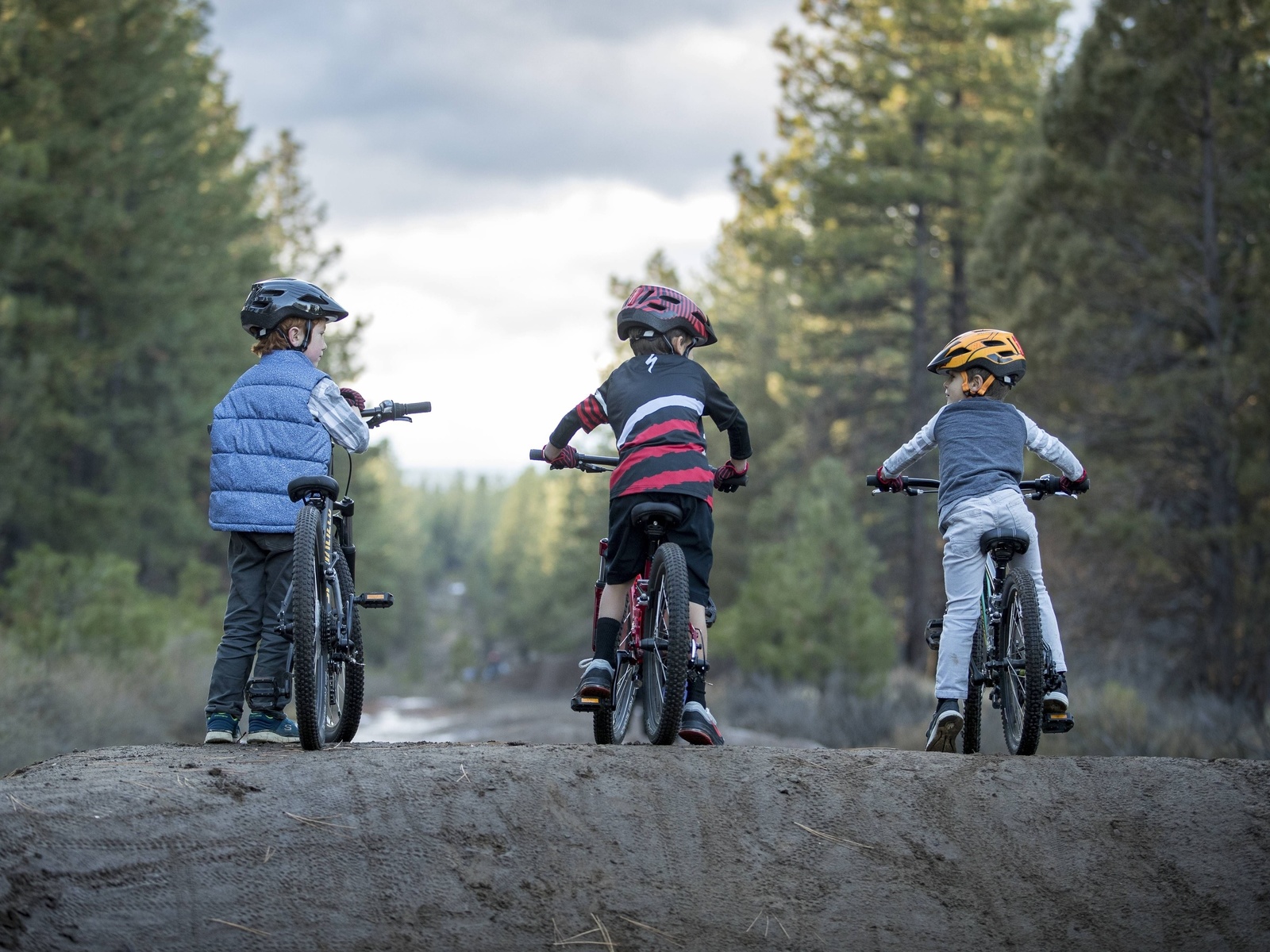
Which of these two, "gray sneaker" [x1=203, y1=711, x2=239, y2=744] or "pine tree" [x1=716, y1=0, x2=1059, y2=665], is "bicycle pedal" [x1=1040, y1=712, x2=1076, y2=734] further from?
"pine tree" [x1=716, y1=0, x2=1059, y2=665]

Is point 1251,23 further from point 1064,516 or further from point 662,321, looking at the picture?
point 662,321

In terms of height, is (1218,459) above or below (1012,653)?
above

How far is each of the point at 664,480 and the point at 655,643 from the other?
73 cm

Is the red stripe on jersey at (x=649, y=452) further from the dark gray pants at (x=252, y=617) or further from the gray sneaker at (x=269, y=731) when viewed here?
the gray sneaker at (x=269, y=731)

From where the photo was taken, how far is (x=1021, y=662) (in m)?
5.82

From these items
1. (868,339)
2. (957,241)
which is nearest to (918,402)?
(957,241)

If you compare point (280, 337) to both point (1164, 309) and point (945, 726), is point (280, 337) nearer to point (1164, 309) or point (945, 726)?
point (945, 726)

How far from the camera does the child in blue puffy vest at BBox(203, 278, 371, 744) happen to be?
18.9 ft

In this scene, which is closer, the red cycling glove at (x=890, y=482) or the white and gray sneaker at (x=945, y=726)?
the white and gray sneaker at (x=945, y=726)

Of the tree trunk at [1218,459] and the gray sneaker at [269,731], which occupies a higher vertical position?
the tree trunk at [1218,459]

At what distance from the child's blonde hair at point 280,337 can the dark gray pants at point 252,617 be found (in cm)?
91

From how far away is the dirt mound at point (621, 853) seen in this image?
397cm

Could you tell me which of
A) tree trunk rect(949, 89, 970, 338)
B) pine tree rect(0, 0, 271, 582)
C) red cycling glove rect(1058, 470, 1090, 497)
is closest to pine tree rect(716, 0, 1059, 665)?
tree trunk rect(949, 89, 970, 338)

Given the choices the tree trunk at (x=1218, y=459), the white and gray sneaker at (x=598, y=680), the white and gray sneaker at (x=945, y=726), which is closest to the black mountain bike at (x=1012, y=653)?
the white and gray sneaker at (x=945, y=726)
